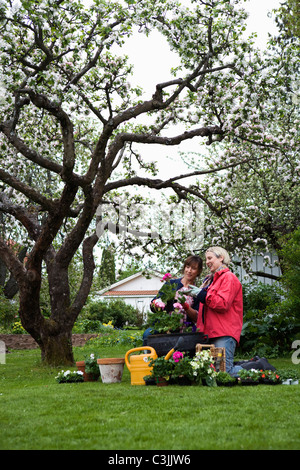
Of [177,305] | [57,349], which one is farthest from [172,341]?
[57,349]

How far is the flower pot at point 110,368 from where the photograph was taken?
254 inches

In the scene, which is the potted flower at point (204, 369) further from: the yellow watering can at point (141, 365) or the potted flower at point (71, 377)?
the potted flower at point (71, 377)

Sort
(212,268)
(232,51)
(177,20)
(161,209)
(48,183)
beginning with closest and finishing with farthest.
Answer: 1. (212,268)
2. (177,20)
3. (232,51)
4. (161,209)
5. (48,183)

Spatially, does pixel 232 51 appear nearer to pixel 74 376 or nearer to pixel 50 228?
pixel 50 228

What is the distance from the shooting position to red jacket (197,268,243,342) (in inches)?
232

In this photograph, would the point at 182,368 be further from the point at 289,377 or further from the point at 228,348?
the point at 289,377

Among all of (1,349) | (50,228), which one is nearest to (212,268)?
(50,228)

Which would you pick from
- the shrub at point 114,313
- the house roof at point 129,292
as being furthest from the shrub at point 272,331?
the house roof at point 129,292

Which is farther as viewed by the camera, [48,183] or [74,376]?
[48,183]

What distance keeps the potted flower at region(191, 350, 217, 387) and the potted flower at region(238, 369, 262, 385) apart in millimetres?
302

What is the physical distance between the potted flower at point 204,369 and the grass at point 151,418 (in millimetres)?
180

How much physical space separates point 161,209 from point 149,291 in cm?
2814

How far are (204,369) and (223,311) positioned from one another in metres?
0.76

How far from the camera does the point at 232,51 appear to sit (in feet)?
28.5
